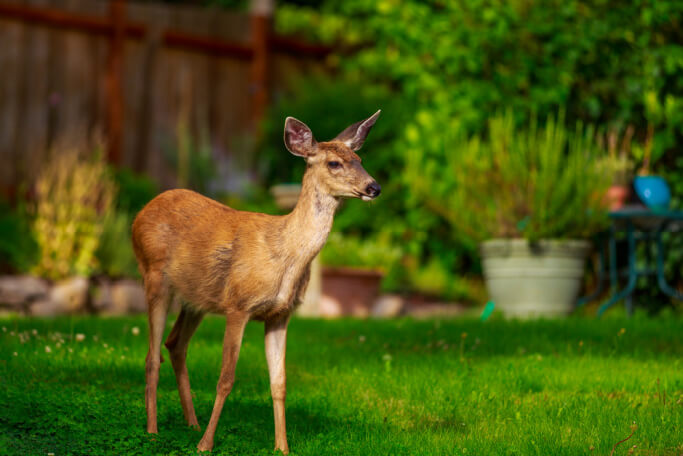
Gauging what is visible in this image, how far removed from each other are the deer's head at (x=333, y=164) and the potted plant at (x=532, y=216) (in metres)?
5.29

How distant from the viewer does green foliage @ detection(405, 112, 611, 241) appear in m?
9.73

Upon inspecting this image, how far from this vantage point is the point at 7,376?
5.83m

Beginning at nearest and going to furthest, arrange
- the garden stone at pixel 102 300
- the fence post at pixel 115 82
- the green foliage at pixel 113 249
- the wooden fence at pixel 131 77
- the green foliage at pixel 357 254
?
the garden stone at pixel 102 300
the green foliage at pixel 113 249
the green foliage at pixel 357 254
the wooden fence at pixel 131 77
the fence post at pixel 115 82

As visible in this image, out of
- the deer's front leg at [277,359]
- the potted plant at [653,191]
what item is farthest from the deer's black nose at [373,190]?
the potted plant at [653,191]

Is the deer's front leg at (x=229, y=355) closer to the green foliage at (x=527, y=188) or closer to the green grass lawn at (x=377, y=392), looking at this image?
the green grass lawn at (x=377, y=392)

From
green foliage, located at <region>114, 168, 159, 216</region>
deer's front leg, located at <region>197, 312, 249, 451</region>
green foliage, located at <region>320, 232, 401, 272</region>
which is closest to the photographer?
deer's front leg, located at <region>197, 312, 249, 451</region>

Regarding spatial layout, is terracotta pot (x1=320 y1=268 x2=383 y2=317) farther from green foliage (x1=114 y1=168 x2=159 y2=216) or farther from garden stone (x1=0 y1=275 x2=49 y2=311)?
garden stone (x1=0 y1=275 x2=49 y2=311)

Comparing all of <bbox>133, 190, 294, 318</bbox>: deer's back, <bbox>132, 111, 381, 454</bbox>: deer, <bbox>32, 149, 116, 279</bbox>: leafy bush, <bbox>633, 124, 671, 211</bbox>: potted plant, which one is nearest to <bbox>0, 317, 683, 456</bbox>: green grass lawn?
<bbox>132, 111, 381, 454</bbox>: deer

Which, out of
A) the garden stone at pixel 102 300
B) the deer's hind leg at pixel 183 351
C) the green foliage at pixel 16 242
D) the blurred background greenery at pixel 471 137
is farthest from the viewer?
the green foliage at pixel 16 242

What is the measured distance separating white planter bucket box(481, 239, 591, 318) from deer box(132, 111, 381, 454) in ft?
17.2

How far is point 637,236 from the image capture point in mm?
10891

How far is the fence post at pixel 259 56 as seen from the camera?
14.9m

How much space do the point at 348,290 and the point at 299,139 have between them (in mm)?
7248

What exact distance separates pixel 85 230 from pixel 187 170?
272 cm
